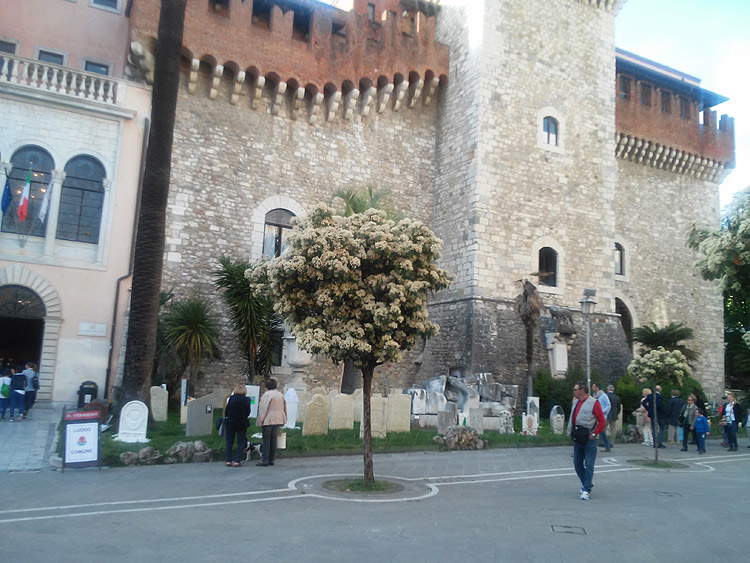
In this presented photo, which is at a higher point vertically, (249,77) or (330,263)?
(249,77)

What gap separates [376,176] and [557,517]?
17.5 m

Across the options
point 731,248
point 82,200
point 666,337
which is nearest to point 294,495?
point 82,200

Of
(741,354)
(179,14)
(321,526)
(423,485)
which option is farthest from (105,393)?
(741,354)

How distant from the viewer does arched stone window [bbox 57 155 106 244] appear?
59.0 feet

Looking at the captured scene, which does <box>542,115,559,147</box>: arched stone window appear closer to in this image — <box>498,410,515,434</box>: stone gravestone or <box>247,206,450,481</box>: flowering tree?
<box>498,410,515,434</box>: stone gravestone

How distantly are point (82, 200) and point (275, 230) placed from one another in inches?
239

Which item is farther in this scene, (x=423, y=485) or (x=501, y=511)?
(x=423, y=485)

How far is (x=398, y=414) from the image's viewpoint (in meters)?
15.7

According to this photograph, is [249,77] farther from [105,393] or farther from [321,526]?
[321,526]

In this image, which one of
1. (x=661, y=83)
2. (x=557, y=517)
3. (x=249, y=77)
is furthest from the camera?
(x=661, y=83)

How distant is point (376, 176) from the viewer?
23.5 metres

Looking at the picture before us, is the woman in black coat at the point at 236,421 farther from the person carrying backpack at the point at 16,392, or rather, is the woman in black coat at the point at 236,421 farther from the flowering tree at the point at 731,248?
the flowering tree at the point at 731,248

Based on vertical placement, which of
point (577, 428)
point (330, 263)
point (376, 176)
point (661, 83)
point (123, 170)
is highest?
point (661, 83)

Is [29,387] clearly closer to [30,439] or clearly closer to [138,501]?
[30,439]
